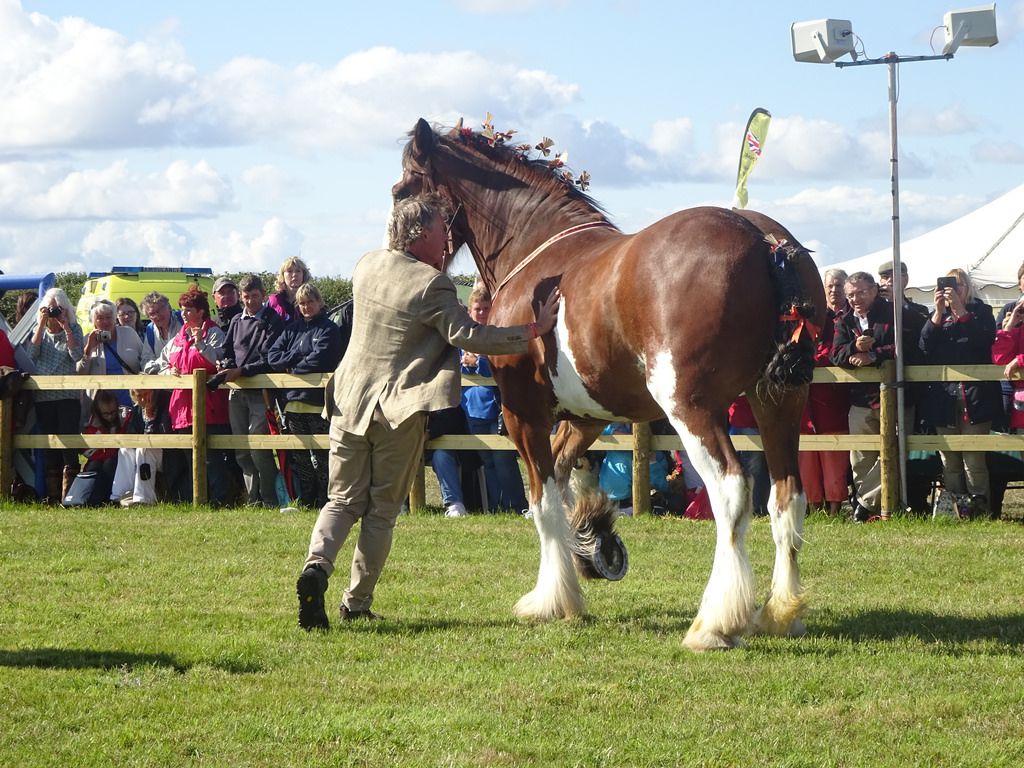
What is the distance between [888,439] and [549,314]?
507cm

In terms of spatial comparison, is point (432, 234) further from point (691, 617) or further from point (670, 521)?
point (670, 521)

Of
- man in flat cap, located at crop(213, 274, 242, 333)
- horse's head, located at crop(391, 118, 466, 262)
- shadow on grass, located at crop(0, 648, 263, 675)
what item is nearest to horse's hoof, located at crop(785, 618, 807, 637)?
shadow on grass, located at crop(0, 648, 263, 675)

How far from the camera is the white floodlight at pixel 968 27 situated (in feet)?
35.7

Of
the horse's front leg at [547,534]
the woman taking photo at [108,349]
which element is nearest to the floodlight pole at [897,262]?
the horse's front leg at [547,534]

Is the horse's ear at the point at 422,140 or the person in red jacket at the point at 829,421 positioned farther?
the person in red jacket at the point at 829,421

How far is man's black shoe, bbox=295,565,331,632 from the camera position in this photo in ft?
21.7

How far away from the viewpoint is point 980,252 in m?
17.5

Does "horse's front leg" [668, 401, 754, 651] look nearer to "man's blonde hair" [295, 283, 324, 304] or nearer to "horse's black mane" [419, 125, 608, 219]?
"horse's black mane" [419, 125, 608, 219]

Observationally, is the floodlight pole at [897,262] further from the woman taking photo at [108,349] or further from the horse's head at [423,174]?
the woman taking photo at [108,349]

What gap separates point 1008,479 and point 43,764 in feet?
28.3

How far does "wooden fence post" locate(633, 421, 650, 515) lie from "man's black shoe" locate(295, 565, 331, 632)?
513cm

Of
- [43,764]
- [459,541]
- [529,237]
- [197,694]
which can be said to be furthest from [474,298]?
[43,764]

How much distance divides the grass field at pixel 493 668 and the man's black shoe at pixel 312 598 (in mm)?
103

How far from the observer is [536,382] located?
7.00 m
